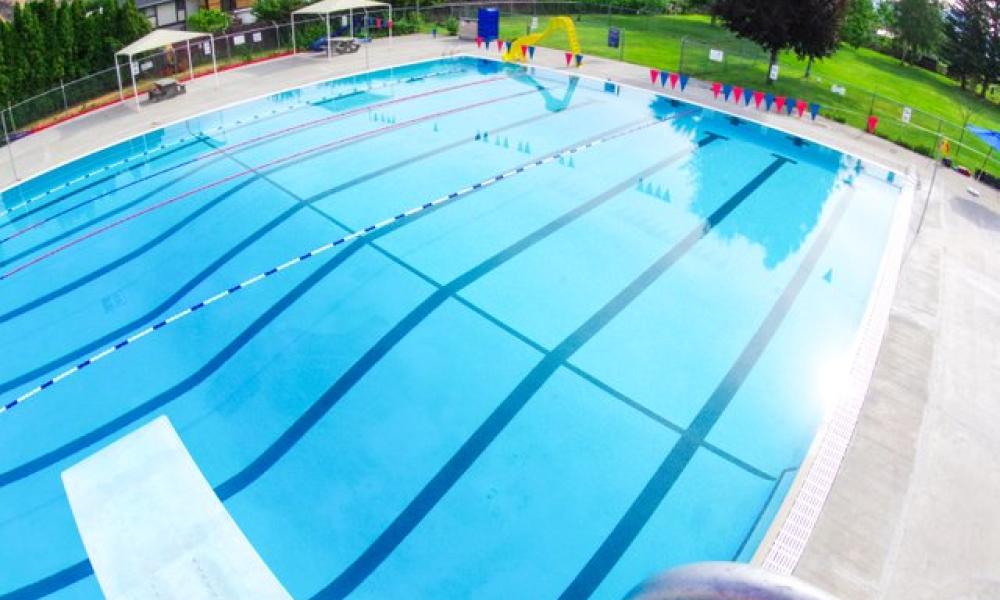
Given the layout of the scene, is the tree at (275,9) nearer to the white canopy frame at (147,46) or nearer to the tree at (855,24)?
the white canopy frame at (147,46)

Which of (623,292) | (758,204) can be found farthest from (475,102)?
(623,292)

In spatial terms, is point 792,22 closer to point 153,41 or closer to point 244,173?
point 244,173

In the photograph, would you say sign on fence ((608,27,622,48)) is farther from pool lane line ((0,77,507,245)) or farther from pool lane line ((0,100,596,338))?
pool lane line ((0,100,596,338))

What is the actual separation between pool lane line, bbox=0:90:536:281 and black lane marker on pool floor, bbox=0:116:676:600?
178 inches

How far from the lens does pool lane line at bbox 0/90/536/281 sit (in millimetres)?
12445

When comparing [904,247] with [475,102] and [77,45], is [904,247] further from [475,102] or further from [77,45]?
[77,45]

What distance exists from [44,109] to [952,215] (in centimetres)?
2145

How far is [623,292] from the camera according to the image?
11305 mm

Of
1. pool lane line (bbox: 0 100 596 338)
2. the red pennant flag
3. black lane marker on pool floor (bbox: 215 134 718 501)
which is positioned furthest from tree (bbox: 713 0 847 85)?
pool lane line (bbox: 0 100 596 338)

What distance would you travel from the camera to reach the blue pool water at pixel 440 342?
743 cm

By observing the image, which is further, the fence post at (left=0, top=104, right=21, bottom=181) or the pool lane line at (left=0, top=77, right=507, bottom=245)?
the fence post at (left=0, top=104, right=21, bottom=181)

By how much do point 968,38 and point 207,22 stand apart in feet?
92.3

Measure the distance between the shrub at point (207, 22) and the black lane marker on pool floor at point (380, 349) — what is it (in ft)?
52.1

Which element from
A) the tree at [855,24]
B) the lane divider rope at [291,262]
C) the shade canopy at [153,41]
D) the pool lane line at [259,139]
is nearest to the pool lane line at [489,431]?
the lane divider rope at [291,262]
